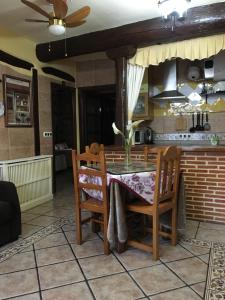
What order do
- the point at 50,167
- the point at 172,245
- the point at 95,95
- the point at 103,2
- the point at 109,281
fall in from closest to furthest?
1. the point at 109,281
2. the point at 172,245
3. the point at 103,2
4. the point at 50,167
5. the point at 95,95

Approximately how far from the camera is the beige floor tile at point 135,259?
7.31 feet

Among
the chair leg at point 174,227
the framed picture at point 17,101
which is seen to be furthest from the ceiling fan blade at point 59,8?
the chair leg at point 174,227

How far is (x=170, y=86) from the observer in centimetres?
500

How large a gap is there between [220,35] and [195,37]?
302mm

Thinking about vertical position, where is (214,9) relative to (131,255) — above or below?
above

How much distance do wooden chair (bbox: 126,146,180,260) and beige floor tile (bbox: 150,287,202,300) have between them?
47 centimetres

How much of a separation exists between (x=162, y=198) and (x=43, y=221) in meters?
1.72

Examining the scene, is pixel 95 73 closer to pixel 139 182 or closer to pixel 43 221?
pixel 43 221

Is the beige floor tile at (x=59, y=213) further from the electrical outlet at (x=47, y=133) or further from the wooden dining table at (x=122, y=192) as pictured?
the electrical outlet at (x=47, y=133)

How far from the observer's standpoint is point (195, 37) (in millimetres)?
3410

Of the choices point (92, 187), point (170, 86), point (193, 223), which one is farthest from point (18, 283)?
point (170, 86)

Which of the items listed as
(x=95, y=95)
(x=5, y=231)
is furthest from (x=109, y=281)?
(x=95, y=95)

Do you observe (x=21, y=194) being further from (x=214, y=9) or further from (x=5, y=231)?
(x=214, y=9)

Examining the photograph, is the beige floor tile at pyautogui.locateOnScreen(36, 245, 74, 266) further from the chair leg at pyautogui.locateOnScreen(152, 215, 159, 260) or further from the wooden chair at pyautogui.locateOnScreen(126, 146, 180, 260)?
the chair leg at pyautogui.locateOnScreen(152, 215, 159, 260)
